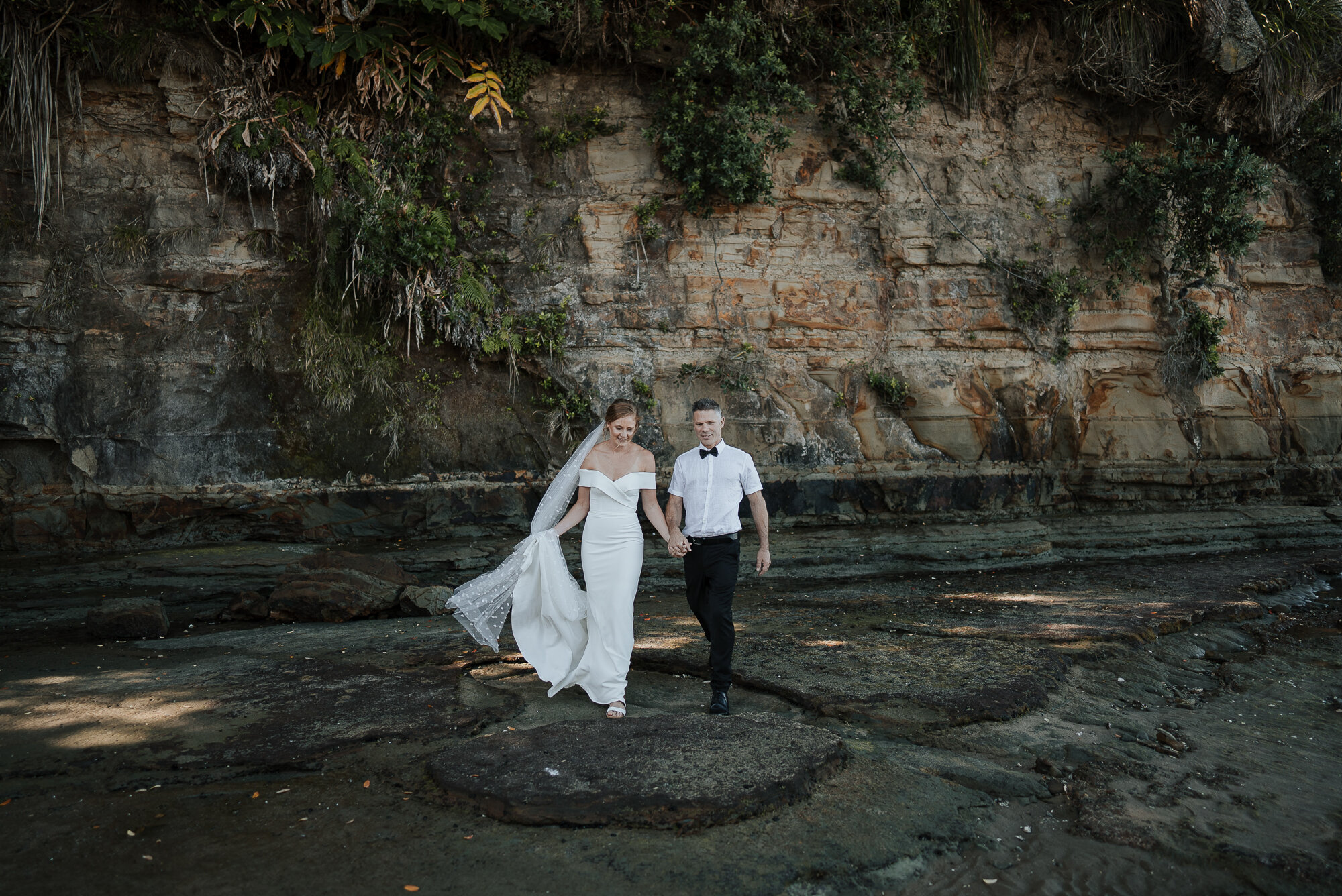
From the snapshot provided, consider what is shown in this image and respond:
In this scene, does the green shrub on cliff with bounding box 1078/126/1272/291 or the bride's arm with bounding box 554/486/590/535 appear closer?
the bride's arm with bounding box 554/486/590/535

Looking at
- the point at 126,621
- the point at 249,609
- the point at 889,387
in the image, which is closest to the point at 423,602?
the point at 249,609

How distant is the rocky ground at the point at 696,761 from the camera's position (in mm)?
2863

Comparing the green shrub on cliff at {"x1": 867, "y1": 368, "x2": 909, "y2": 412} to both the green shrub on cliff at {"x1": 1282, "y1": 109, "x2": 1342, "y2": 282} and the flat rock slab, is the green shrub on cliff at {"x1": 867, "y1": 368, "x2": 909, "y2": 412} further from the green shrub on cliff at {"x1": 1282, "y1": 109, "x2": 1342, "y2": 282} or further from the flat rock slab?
the flat rock slab

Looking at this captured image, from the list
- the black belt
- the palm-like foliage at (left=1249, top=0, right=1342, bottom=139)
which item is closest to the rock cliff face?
the palm-like foliage at (left=1249, top=0, right=1342, bottom=139)

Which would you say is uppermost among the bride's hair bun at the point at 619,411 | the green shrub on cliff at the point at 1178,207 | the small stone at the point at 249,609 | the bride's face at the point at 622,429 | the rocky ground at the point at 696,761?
the green shrub on cliff at the point at 1178,207

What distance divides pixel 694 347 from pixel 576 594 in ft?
19.9

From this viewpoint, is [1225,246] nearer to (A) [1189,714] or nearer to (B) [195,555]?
(A) [1189,714]

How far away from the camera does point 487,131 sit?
10703mm

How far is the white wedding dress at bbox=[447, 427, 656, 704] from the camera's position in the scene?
15.4ft

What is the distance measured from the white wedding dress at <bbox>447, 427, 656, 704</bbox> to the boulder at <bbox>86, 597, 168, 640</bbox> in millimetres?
2799

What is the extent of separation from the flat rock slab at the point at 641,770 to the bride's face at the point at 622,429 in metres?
1.52

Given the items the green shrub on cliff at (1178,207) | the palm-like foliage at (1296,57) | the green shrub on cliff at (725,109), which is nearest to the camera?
the green shrub on cliff at (725,109)

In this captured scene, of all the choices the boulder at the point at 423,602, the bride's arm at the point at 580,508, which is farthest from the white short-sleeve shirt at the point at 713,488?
the boulder at the point at 423,602

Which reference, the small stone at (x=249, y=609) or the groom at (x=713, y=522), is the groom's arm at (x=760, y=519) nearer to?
the groom at (x=713, y=522)
